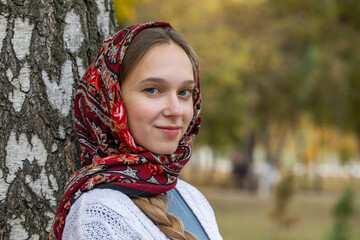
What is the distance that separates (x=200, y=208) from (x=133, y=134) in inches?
20.8

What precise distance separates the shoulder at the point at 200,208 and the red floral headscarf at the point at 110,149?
0.84ft

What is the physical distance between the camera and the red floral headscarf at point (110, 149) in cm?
198

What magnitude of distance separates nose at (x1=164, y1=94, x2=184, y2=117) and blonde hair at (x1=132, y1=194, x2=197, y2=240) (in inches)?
12.7

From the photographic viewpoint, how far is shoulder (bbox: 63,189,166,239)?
6.09 feet

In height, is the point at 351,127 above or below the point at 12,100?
below

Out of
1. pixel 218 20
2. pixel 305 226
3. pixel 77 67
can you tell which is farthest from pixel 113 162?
pixel 218 20

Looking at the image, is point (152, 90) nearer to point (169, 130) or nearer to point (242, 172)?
point (169, 130)

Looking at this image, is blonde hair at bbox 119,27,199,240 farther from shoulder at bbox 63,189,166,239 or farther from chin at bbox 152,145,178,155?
chin at bbox 152,145,178,155

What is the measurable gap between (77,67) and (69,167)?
451 mm

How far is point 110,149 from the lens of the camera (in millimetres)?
2068

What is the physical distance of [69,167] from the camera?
95.8 inches

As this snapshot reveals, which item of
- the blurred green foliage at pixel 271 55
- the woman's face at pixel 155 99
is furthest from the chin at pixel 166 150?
the blurred green foliage at pixel 271 55

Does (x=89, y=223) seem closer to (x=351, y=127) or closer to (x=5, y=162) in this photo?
(x=5, y=162)

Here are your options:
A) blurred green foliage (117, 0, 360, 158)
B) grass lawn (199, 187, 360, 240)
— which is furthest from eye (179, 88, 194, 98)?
blurred green foliage (117, 0, 360, 158)
